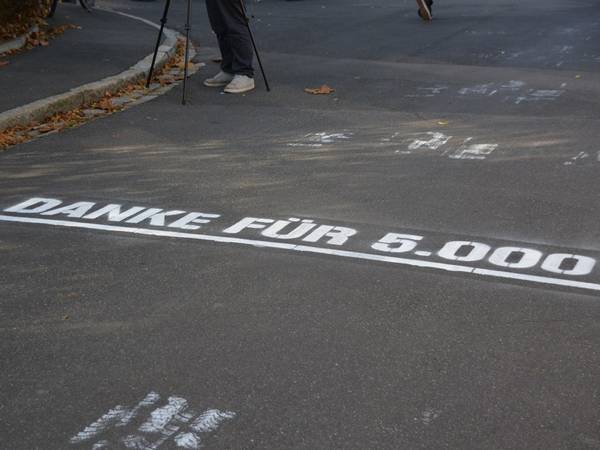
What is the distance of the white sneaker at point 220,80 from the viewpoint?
12.0m

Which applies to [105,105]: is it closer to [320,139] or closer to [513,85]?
[320,139]

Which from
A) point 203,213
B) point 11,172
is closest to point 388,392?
point 203,213

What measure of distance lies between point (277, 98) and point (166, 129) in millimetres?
1776

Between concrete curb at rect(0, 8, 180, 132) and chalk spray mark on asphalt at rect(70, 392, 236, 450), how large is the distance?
5.73 m

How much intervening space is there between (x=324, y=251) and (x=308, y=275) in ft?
1.39

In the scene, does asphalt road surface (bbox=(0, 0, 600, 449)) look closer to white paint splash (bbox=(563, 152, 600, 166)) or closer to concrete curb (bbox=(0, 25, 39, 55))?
white paint splash (bbox=(563, 152, 600, 166))

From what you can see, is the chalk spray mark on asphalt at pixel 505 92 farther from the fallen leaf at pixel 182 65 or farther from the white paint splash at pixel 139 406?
the white paint splash at pixel 139 406

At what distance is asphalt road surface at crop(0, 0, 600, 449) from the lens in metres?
4.49

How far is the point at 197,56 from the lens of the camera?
47.1 ft

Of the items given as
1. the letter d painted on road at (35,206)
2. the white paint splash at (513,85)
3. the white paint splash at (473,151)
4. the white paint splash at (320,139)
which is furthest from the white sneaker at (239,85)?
the letter d painted on road at (35,206)

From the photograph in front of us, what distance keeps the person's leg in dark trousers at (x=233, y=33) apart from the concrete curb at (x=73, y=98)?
112 centimetres

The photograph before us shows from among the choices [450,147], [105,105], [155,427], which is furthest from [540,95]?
[155,427]

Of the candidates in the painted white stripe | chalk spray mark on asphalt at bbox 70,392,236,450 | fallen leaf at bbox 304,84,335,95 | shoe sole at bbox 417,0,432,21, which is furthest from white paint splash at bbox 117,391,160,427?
shoe sole at bbox 417,0,432,21

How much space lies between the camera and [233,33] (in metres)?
11.7
